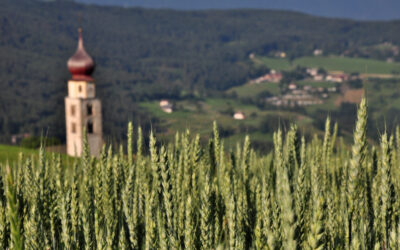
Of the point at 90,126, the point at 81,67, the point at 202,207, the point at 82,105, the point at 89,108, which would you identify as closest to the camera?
the point at 202,207

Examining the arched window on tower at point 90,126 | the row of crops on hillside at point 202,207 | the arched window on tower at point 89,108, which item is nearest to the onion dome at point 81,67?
the arched window on tower at point 89,108

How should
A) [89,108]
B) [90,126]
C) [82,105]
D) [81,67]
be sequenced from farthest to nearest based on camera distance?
[81,67] < [89,108] < [90,126] < [82,105]

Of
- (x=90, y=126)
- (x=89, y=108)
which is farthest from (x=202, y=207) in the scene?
(x=89, y=108)

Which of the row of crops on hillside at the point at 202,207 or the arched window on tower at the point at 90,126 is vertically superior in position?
the row of crops on hillside at the point at 202,207

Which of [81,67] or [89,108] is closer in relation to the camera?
[89,108]

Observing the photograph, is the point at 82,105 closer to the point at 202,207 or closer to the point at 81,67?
the point at 81,67

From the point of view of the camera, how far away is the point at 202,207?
3.52 m

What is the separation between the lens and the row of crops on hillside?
2889mm

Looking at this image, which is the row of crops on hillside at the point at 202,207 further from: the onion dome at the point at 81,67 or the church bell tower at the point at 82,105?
the onion dome at the point at 81,67

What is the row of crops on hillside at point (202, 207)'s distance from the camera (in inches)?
114

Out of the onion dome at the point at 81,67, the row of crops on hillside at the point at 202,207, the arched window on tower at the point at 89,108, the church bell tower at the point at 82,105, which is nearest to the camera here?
the row of crops on hillside at the point at 202,207

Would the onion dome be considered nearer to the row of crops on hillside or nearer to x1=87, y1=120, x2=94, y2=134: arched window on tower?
x1=87, y1=120, x2=94, y2=134: arched window on tower

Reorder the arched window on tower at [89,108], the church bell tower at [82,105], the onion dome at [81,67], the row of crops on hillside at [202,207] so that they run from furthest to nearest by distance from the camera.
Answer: the onion dome at [81,67] < the arched window on tower at [89,108] < the church bell tower at [82,105] < the row of crops on hillside at [202,207]

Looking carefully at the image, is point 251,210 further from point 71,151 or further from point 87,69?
point 87,69
